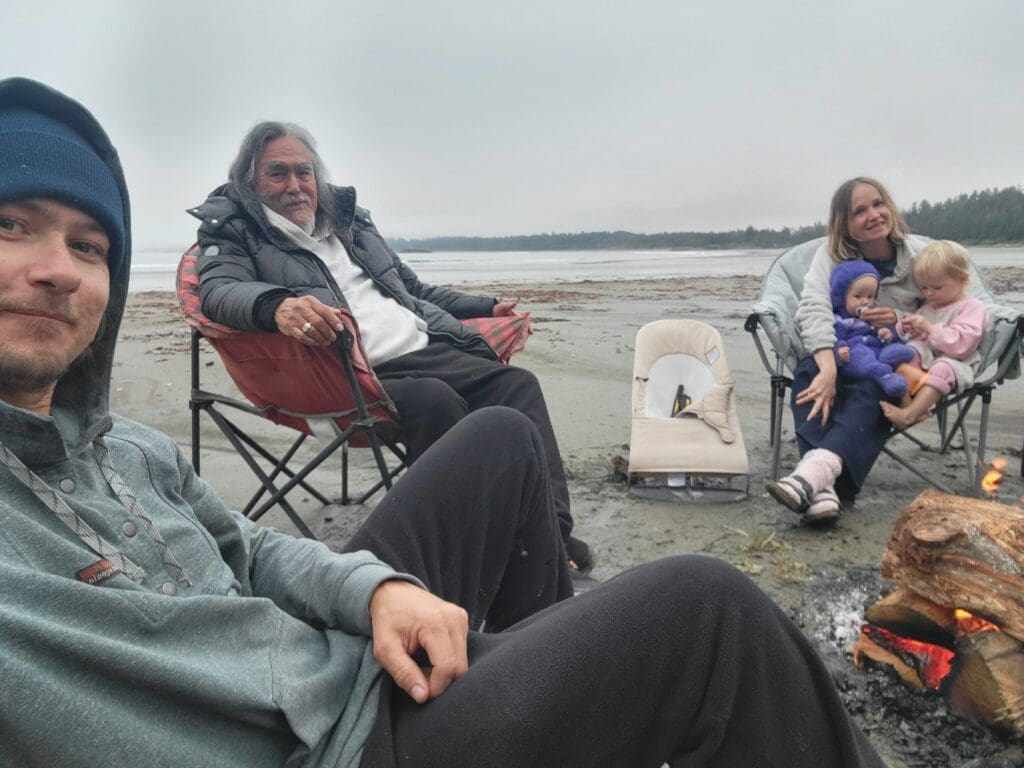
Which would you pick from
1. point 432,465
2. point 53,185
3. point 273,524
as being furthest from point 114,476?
point 273,524

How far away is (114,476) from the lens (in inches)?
42.5

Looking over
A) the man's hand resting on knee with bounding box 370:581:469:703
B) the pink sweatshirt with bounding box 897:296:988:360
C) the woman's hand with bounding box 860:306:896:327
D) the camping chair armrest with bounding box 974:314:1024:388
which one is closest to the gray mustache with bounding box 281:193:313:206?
the man's hand resting on knee with bounding box 370:581:469:703

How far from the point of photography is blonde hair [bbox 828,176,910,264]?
3.79 m

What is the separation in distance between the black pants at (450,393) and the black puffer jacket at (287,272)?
31cm

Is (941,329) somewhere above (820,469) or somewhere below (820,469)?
above

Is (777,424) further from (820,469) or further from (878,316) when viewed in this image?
(878,316)

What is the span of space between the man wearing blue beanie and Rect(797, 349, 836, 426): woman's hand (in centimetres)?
270

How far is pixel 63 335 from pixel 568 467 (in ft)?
10.8

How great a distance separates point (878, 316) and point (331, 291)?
2886 millimetres

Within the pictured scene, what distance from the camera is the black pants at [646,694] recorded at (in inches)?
35.9

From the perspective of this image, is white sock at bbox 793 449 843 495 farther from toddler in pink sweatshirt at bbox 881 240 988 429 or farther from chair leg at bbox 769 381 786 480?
toddler in pink sweatshirt at bbox 881 240 988 429

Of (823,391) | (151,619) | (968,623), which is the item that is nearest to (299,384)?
(151,619)

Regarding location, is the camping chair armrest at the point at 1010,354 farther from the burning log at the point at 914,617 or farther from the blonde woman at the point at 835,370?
the burning log at the point at 914,617

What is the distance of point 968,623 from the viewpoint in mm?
1796
